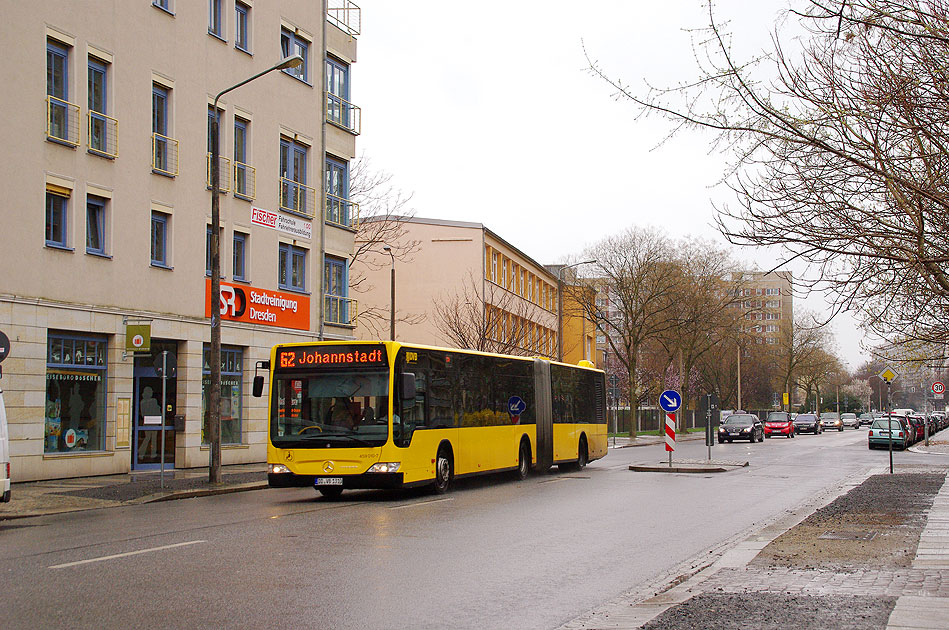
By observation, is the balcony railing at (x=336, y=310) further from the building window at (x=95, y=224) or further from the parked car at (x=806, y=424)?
the parked car at (x=806, y=424)

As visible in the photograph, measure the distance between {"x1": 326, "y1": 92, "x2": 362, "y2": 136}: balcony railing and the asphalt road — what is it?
59.7ft

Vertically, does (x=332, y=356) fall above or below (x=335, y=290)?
below

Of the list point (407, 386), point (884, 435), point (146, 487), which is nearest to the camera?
point (407, 386)

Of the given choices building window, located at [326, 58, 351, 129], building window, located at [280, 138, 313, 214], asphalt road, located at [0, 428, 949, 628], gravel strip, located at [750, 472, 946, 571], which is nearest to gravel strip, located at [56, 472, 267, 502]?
asphalt road, located at [0, 428, 949, 628]

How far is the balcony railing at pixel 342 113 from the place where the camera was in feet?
116

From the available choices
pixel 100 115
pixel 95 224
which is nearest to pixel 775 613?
pixel 95 224

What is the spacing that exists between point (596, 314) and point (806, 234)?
2101 inches

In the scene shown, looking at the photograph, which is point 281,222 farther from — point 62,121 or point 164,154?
point 62,121

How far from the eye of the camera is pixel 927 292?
47.2ft

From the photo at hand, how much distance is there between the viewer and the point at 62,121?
23438 millimetres

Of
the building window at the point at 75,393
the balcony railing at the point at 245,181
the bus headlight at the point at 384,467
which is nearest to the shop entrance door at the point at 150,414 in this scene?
the building window at the point at 75,393

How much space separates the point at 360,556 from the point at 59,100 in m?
16.4

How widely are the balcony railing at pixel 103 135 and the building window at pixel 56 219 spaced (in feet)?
4.95

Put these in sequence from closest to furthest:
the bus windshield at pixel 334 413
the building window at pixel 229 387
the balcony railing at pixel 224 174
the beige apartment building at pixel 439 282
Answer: the bus windshield at pixel 334 413 → the building window at pixel 229 387 → the balcony railing at pixel 224 174 → the beige apartment building at pixel 439 282
